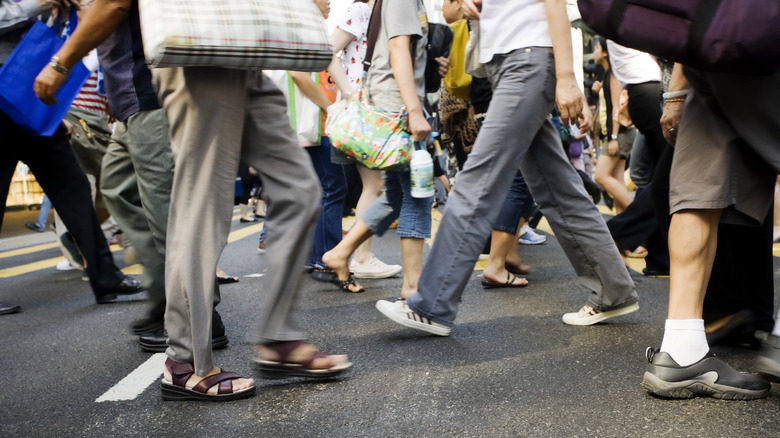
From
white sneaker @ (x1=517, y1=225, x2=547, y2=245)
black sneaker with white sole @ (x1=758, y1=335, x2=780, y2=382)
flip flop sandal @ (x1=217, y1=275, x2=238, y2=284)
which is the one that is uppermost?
black sneaker with white sole @ (x1=758, y1=335, x2=780, y2=382)

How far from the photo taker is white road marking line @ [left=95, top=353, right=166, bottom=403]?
2609 mm

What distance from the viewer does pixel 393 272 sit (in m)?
5.17

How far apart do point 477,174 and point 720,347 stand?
109 cm

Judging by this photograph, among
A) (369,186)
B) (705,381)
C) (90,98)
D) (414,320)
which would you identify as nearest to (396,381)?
(414,320)

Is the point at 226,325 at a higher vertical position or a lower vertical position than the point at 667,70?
lower

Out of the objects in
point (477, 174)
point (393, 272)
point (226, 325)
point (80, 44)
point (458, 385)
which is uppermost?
point (80, 44)

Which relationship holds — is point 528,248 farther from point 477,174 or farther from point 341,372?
point 341,372

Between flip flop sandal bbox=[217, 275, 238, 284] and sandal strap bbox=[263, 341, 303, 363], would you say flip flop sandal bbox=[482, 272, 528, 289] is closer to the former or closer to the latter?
flip flop sandal bbox=[217, 275, 238, 284]

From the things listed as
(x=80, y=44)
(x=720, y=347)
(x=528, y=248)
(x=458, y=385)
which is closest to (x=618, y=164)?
(x=528, y=248)

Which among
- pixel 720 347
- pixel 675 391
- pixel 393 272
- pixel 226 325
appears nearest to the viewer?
pixel 675 391

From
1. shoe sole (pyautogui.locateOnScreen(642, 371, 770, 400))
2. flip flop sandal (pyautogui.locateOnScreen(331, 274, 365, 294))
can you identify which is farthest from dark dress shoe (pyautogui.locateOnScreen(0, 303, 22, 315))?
shoe sole (pyautogui.locateOnScreen(642, 371, 770, 400))

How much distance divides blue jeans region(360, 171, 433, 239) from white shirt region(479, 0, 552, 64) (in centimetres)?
100

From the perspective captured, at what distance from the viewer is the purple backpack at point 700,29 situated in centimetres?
197

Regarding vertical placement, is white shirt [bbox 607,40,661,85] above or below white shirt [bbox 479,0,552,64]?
below
